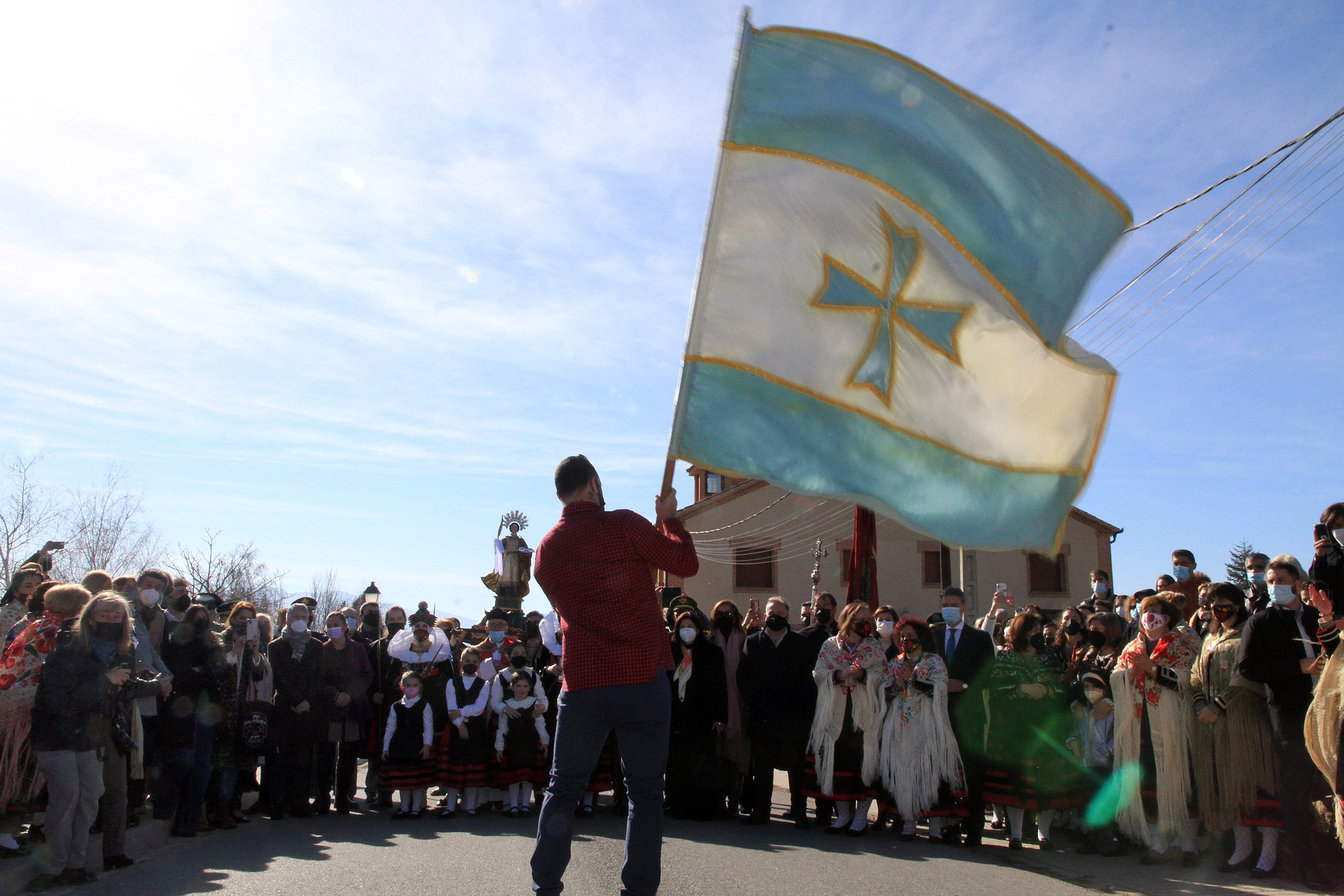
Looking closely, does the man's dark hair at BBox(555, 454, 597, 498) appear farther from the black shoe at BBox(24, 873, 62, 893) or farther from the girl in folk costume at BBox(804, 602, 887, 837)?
the girl in folk costume at BBox(804, 602, 887, 837)

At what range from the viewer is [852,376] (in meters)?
5.11

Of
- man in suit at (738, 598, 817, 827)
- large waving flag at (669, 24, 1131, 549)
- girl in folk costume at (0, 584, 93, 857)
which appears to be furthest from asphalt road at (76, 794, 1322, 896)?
large waving flag at (669, 24, 1131, 549)

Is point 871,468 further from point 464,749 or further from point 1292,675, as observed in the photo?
point 464,749

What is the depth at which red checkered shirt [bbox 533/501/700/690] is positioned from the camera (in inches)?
170

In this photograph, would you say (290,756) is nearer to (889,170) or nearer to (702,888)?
(702,888)

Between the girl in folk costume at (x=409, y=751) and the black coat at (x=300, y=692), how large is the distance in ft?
2.12

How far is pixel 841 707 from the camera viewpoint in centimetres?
908

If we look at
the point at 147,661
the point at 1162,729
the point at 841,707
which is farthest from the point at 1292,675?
the point at 147,661

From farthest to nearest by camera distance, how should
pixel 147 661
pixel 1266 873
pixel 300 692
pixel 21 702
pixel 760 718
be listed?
pixel 300 692 < pixel 760 718 < pixel 147 661 < pixel 21 702 < pixel 1266 873

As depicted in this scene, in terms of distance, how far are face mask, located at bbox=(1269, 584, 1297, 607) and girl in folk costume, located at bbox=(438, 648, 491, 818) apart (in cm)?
678

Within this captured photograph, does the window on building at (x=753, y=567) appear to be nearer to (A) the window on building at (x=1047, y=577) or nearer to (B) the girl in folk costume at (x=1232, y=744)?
(A) the window on building at (x=1047, y=577)

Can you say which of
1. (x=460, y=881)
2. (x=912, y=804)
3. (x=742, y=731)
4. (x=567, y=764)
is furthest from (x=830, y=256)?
(x=742, y=731)

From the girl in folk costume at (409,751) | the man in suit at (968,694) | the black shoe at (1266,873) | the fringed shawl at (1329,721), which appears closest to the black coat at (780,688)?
the man in suit at (968,694)

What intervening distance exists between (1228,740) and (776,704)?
12.3ft
